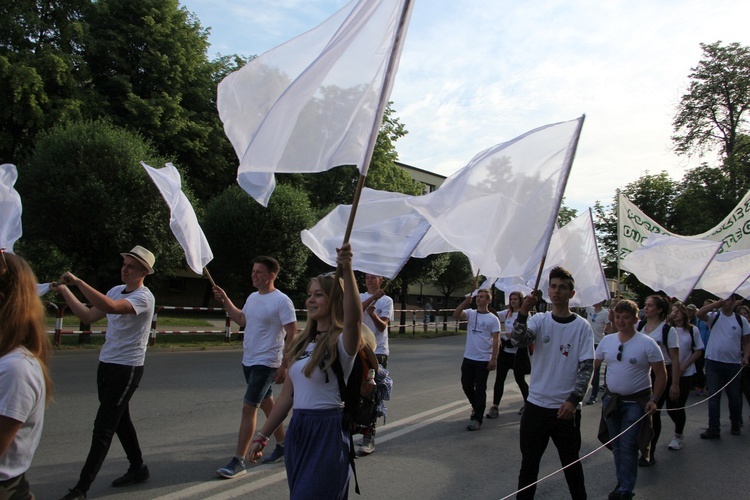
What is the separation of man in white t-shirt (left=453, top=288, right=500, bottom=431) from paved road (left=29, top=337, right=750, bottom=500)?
14.5 inches

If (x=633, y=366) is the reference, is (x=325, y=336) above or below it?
above

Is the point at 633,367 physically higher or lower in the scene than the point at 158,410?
higher

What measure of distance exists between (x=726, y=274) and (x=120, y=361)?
771cm

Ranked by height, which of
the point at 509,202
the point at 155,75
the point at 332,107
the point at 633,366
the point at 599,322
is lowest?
the point at 599,322

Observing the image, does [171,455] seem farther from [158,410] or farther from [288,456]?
[288,456]

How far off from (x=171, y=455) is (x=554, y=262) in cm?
470

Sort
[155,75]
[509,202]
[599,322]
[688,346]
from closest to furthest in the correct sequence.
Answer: [509,202]
[688,346]
[599,322]
[155,75]

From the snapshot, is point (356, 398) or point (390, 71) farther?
point (390, 71)

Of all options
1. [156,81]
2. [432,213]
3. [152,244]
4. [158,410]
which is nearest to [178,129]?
[156,81]

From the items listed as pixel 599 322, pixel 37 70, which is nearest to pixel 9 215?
pixel 599 322

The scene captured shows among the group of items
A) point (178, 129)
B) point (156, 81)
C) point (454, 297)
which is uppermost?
point (156, 81)

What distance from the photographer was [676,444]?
689 centimetres

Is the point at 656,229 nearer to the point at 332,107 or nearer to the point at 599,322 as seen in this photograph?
the point at 599,322

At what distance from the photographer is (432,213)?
→ 4.09 metres
